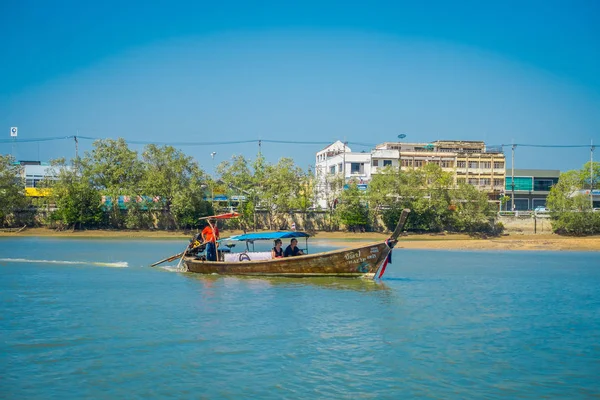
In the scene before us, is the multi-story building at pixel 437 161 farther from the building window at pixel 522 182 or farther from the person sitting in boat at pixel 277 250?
the person sitting in boat at pixel 277 250

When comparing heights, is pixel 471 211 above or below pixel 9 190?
below

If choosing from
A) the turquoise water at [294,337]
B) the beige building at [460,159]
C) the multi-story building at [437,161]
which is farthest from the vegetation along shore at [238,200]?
the turquoise water at [294,337]

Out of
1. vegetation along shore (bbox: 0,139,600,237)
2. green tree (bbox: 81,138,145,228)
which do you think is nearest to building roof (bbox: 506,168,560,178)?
vegetation along shore (bbox: 0,139,600,237)

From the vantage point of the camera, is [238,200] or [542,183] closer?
[238,200]

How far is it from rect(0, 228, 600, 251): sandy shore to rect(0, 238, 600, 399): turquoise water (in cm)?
2105

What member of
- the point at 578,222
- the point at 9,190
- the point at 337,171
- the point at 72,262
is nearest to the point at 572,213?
the point at 578,222

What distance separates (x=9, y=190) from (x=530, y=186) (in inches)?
2351

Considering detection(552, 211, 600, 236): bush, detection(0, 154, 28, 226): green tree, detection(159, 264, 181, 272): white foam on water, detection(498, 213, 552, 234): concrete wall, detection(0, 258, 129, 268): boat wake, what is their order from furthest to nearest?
detection(498, 213, 552, 234): concrete wall → detection(552, 211, 600, 236): bush → detection(0, 154, 28, 226): green tree → detection(0, 258, 129, 268): boat wake → detection(159, 264, 181, 272): white foam on water

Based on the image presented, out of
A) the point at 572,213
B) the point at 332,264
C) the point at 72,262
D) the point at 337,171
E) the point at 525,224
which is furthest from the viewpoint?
the point at 337,171

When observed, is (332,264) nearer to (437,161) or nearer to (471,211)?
(471,211)

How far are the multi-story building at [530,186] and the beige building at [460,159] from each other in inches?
112

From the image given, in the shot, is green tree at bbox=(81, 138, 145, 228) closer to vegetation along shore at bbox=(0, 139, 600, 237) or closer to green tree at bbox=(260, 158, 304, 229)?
vegetation along shore at bbox=(0, 139, 600, 237)

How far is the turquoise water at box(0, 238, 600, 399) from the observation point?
10141mm

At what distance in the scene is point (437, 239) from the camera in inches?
2071
